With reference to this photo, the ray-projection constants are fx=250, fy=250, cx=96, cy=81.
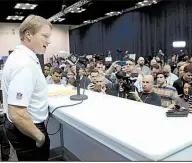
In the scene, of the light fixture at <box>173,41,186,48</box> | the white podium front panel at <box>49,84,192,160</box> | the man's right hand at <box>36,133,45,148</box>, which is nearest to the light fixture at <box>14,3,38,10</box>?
the light fixture at <box>173,41,186,48</box>

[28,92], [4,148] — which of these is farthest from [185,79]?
[28,92]

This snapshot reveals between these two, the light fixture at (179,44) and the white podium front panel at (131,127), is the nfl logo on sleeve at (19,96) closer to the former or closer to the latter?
the white podium front panel at (131,127)

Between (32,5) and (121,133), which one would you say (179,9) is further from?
(121,133)

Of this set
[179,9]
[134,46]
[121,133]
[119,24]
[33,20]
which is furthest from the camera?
[119,24]

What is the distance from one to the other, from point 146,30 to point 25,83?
9.44 metres

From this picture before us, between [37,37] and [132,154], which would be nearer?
[132,154]

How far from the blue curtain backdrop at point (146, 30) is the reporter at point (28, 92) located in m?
6.31

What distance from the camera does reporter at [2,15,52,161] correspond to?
1.13 m

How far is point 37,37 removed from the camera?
4.06 ft

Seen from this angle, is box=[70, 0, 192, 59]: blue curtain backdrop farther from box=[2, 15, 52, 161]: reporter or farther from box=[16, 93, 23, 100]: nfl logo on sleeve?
box=[16, 93, 23, 100]: nfl logo on sleeve

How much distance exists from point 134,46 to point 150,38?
0.92 metres

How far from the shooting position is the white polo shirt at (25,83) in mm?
1125

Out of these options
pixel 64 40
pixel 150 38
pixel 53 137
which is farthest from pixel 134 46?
pixel 53 137

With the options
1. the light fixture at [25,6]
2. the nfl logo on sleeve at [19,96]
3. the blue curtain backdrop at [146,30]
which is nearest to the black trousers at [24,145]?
the nfl logo on sleeve at [19,96]
